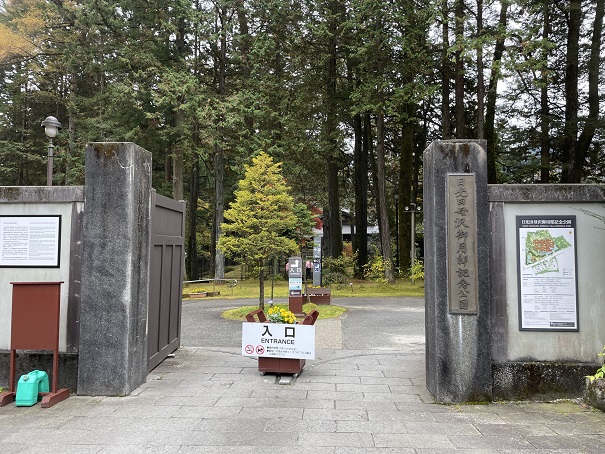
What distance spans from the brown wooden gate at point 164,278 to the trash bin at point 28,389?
138cm

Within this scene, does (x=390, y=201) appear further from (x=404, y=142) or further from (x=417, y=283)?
(x=417, y=283)

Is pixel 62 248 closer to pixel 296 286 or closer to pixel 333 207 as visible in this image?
pixel 296 286

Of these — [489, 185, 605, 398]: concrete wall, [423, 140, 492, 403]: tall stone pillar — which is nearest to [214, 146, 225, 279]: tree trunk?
[423, 140, 492, 403]: tall stone pillar

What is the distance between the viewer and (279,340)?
6.18 meters

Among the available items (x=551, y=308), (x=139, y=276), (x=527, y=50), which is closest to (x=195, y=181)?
(x=527, y=50)

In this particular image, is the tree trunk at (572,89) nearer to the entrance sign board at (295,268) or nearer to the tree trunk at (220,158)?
the entrance sign board at (295,268)

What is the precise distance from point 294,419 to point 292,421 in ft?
0.23

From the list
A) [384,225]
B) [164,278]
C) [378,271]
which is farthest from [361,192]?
[164,278]

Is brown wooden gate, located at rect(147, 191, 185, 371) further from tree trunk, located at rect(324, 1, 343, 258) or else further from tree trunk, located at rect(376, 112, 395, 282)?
tree trunk, located at rect(324, 1, 343, 258)

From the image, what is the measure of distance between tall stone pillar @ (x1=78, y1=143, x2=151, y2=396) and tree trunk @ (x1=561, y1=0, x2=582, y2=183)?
18.7 m

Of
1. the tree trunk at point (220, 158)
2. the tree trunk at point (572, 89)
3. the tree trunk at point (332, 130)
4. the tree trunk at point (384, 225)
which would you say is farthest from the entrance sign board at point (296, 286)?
the tree trunk at point (572, 89)

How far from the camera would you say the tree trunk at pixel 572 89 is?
1847cm

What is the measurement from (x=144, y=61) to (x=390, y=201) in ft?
67.5

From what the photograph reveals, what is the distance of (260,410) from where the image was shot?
194 inches
